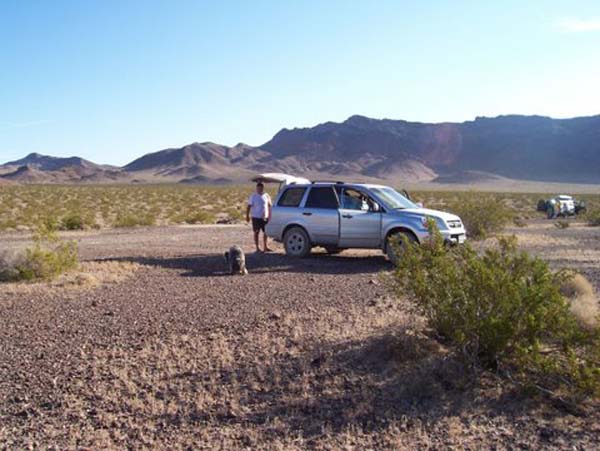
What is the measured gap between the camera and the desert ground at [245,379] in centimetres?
514

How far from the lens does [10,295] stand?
31.6 feet

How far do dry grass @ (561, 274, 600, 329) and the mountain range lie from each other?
124 meters

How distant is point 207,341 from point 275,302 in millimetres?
2201

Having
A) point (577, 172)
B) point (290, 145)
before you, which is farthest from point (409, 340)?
point (290, 145)

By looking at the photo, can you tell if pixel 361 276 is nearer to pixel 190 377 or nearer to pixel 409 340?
pixel 409 340

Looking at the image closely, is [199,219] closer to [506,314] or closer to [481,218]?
[481,218]

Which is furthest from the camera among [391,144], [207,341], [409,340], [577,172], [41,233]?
[391,144]

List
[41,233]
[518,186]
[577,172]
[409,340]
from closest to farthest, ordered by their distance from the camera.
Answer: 1. [409,340]
2. [41,233]
3. [518,186]
4. [577,172]

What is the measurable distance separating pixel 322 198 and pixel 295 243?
3.88 feet

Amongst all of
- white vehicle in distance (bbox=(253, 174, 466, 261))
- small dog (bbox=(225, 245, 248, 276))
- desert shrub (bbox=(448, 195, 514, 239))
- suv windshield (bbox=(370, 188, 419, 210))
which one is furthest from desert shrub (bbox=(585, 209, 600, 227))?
small dog (bbox=(225, 245, 248, 276))

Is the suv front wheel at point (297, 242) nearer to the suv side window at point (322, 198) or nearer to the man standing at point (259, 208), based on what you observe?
the suv side window at point (322, 198)

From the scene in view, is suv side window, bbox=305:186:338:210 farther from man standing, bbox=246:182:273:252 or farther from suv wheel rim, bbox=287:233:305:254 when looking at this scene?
man standing, bbox=246:182:273:252

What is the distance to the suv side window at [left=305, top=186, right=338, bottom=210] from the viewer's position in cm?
1422

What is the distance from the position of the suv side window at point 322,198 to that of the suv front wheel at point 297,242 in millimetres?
631
